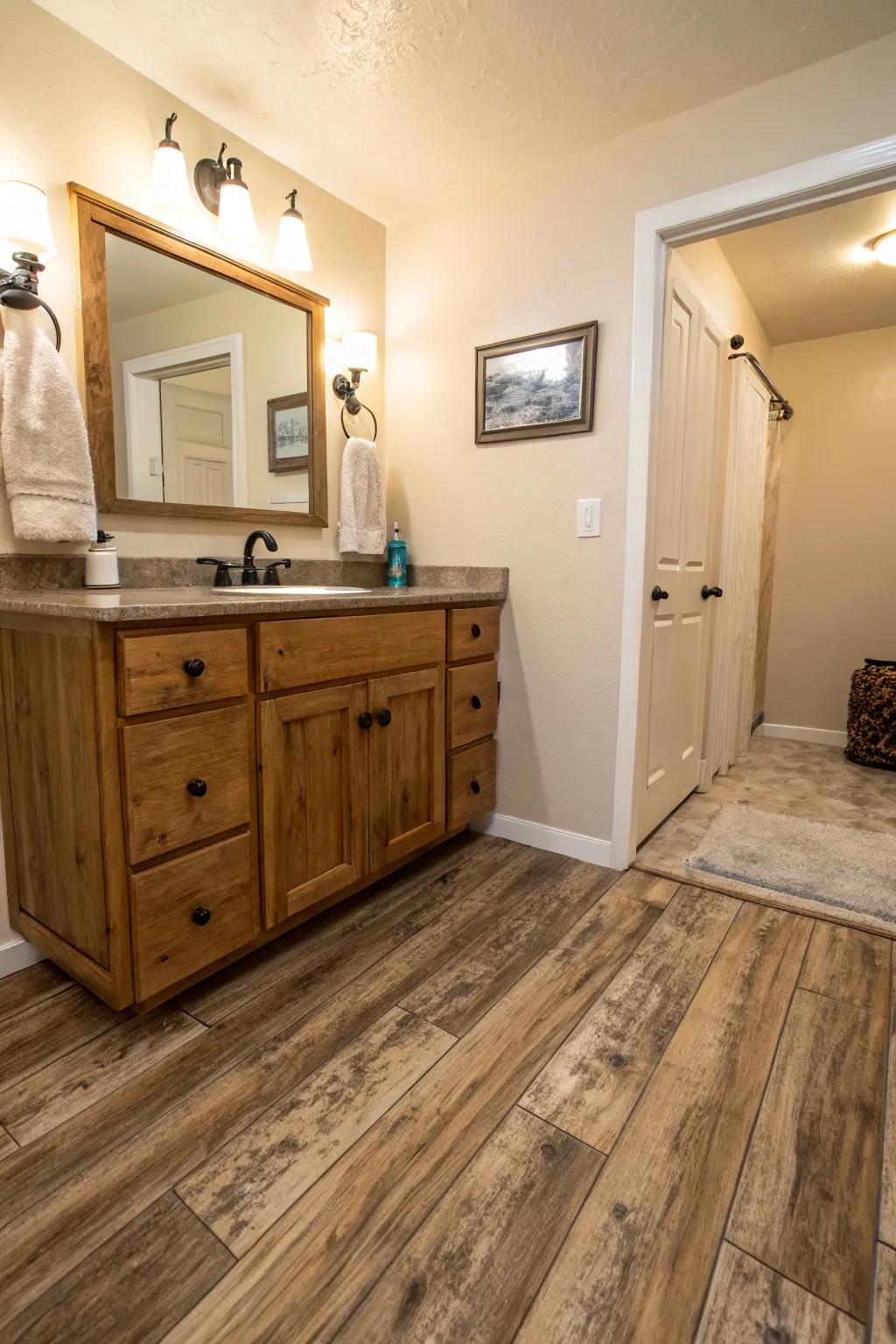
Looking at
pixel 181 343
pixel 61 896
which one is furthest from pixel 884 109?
pixel 61 896

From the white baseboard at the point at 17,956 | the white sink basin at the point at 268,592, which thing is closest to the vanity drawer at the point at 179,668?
the white sink basin at the point at 268,592

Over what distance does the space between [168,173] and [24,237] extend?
44cm

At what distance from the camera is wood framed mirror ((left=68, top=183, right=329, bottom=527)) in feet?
5.09

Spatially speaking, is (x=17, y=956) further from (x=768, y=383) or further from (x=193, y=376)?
(x=768, y=383)

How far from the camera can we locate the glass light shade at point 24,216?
1312mm

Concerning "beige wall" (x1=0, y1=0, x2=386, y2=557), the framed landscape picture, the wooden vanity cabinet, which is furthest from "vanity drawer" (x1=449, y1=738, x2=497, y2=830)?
the framed landscape picture

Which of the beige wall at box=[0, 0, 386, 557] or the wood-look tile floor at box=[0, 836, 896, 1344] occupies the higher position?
the beige wall at box=[0, 0, 386, 557]

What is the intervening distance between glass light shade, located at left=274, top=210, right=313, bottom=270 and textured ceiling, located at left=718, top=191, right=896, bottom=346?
1392mm

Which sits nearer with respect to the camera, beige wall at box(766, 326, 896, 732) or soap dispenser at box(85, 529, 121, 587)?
soap dispenser at box(85, 529, 121, 587)

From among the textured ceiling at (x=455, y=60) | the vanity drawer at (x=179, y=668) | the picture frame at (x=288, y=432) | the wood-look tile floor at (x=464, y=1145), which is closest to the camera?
the wood-look tile floor at (x=464, y=1145)


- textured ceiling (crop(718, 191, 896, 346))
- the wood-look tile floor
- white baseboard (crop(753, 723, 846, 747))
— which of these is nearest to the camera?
the wood-look tile floor

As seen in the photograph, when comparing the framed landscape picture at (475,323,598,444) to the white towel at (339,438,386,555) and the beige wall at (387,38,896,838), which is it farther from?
the white towel at (339,438,386,555)

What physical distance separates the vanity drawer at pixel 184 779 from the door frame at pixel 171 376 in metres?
0.74

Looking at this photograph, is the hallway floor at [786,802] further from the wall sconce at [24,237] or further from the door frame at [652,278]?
the wall sconce at [24,237]
